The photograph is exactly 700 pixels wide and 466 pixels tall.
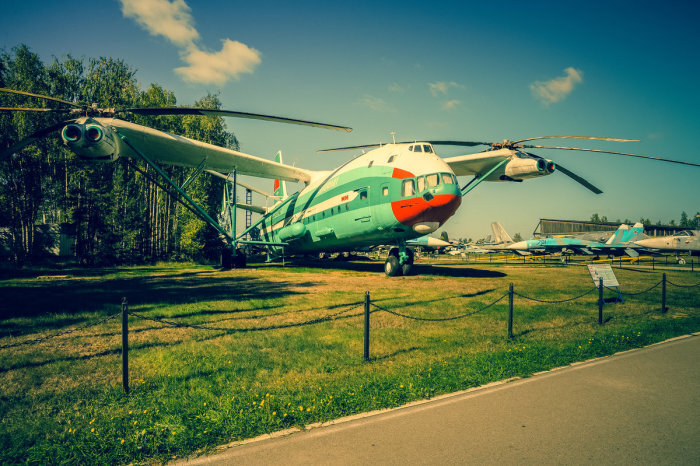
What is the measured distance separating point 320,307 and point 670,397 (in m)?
7.55

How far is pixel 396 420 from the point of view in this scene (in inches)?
160

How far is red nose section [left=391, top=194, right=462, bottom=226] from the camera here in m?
14.3

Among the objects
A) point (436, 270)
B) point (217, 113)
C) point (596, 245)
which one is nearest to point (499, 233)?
point (596, 245)

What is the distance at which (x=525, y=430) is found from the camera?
3.83m

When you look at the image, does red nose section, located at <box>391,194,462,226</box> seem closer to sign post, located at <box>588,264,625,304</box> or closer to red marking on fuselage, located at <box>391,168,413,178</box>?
red marking on fuselage, located at <box>391,168,413,178</box>

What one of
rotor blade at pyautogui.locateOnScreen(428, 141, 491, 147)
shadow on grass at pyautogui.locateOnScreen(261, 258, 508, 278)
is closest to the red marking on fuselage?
rotor blade at pyautogui.locateOnScreen(428, 141, 491, 147)

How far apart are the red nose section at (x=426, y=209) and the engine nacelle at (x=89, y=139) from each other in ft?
35.5

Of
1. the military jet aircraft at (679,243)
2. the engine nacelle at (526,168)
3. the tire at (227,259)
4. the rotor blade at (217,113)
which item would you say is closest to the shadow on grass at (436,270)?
the tire at (227,259)

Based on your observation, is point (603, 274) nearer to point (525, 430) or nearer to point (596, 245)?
point (525, 430)

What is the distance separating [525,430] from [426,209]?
11.2m

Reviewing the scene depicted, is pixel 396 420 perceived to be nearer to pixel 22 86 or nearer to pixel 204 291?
pixel 204 291

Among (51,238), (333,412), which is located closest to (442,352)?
(333,412)

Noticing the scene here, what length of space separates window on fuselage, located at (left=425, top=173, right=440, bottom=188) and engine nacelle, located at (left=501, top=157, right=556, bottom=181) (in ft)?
19.0

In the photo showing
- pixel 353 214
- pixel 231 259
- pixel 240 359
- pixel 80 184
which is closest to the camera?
pixel 240 359
